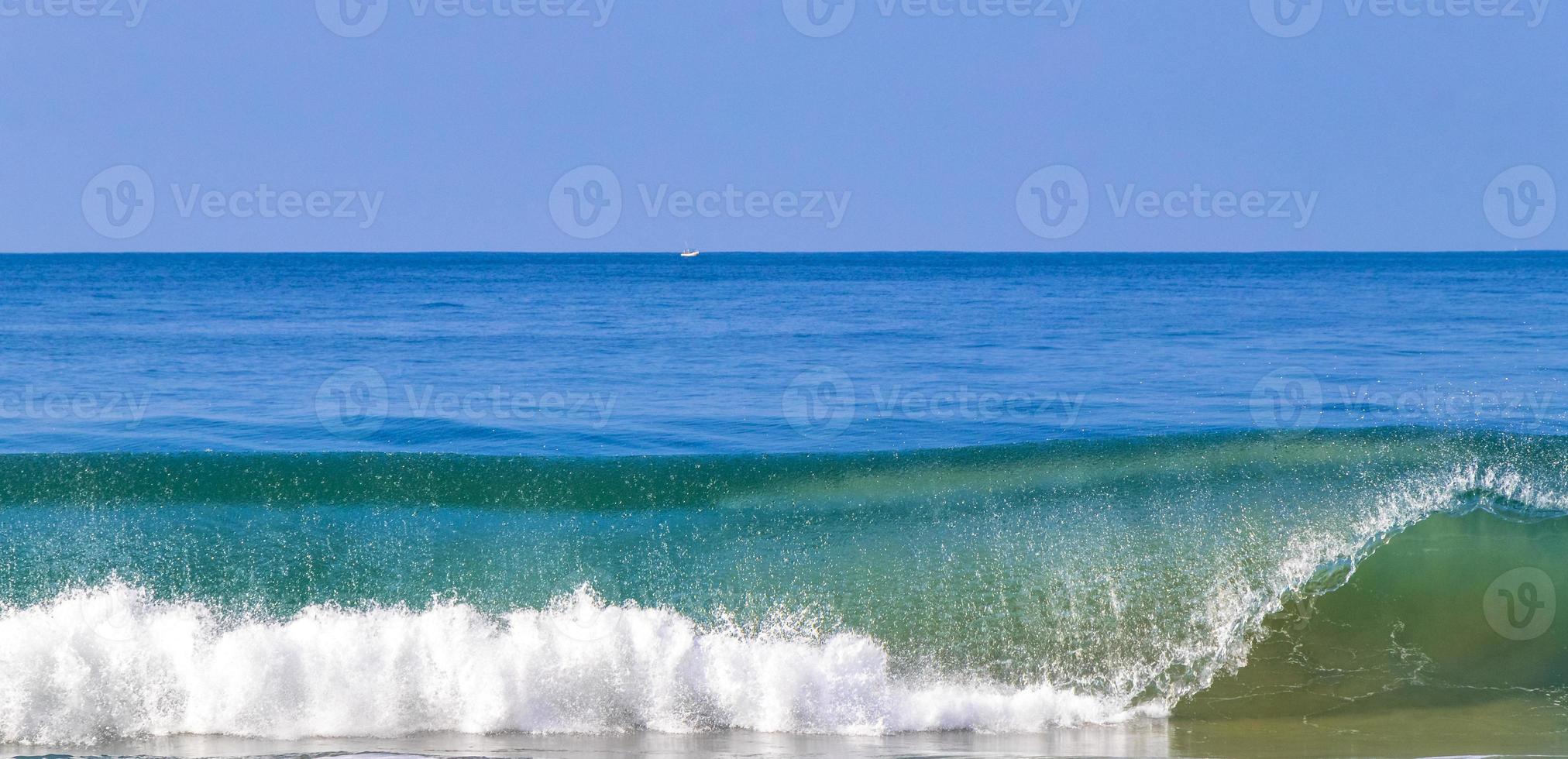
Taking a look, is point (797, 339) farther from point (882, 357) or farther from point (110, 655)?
point (110, 655)

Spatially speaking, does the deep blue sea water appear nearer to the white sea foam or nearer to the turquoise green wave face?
the turquoise green wave face

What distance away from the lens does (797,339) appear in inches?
1030

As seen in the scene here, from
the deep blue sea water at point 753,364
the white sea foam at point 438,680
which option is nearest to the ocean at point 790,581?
the white sea foam at point 438,680

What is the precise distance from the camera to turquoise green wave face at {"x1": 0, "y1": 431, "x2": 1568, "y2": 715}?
8242 mm

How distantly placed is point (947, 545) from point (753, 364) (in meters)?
12.2

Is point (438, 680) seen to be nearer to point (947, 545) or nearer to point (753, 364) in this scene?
point (947, 545)

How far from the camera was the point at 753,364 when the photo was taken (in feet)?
69.6

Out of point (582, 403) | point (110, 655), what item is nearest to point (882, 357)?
point (582, 403)

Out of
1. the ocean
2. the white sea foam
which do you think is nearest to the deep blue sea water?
the ocean

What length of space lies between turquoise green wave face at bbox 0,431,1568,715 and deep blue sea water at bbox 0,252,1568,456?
8.24ft

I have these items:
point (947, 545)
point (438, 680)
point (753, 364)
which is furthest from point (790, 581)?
point (753, 364)

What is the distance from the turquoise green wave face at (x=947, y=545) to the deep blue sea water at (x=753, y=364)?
2.51 meters

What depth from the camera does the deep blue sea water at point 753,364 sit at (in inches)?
548

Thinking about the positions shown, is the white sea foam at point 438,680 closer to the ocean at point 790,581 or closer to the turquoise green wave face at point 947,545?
the ocean at point 790,581
